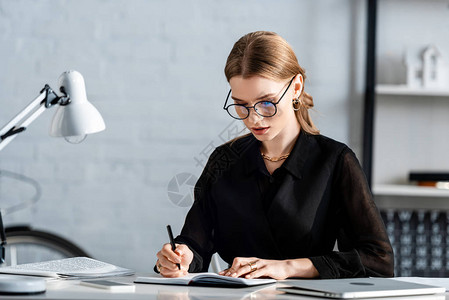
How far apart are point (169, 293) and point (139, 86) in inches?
66.7

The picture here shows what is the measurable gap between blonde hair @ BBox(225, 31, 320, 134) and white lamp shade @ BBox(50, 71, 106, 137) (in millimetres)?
368

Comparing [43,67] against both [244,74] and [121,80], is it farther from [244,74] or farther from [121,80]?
[244,74]

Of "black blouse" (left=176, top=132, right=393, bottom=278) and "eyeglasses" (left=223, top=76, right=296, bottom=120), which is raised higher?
"eyeglasses" (left=223, top=76, right=296, bottom=120)

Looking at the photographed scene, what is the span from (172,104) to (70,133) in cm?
130

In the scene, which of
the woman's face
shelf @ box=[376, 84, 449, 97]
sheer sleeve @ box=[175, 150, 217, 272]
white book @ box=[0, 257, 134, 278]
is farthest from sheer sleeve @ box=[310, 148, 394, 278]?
shelf @ box=[376, 84, 449, 97]

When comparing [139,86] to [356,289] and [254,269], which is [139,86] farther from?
[356,289]

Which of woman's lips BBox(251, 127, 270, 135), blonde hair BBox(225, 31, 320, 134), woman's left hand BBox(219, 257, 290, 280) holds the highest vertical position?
blonde hair BBox(225, 31, 320, 134)

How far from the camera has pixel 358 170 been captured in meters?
1.60

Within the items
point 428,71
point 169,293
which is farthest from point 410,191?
point 169,293

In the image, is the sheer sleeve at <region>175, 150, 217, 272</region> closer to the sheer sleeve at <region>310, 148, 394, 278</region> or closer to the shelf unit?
the sheer sleeve at <region>310, 148, 394, 278</region>

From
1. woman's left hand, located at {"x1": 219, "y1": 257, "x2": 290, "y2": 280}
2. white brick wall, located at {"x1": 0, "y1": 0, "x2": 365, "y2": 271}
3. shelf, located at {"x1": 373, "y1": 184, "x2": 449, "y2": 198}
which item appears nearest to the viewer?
woman's left hand, located at {"x1": 219, "y1": 257, "x2": 290, "y2": 280}

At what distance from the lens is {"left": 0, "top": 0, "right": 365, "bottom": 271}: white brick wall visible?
2676 millimetres

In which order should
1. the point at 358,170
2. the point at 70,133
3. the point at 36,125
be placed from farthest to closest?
1. the point at 36,125
2. the point at 358,170
3. the point at 70,133

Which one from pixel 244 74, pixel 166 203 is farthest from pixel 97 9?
pixel 244 74
